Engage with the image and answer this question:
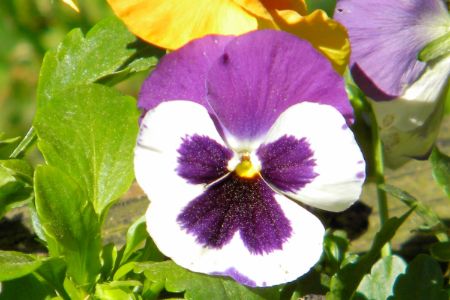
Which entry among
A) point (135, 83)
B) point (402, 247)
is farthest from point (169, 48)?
point (135, 83)

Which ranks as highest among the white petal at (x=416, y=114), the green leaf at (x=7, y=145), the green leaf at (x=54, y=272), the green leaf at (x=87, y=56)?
the green leaf at (x=87, y=56)

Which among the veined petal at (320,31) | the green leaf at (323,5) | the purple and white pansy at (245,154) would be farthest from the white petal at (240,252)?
the green leaf at (323,5)

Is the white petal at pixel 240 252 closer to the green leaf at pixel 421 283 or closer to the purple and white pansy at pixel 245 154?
the purple and white pansy at pixel 245 154

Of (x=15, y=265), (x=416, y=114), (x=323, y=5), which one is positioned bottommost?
(x=323, y=5)

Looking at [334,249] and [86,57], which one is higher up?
[86,57]

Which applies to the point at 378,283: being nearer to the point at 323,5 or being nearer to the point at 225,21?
the point at 225,21

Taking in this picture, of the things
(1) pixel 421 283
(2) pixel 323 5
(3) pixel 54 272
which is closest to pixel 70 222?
(3) pixel 54 272

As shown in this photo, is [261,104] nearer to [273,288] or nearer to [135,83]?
[273,288]
